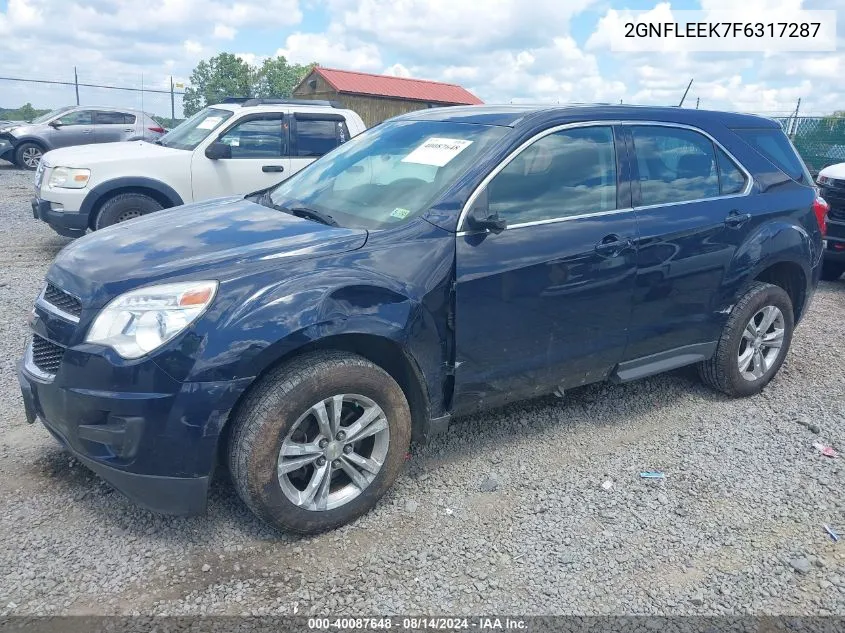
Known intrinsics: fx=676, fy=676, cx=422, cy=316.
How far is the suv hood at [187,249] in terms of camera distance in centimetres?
277

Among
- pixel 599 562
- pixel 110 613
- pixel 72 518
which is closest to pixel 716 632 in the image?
pixel 599 562

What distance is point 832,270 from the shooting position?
26.6ft

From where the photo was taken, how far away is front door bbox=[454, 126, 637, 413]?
10.7 ft

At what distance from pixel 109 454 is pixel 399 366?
128cm

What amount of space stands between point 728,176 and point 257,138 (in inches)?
224

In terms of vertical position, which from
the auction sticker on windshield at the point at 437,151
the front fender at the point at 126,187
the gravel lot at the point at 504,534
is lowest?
the gravel lot at the point at 504,534

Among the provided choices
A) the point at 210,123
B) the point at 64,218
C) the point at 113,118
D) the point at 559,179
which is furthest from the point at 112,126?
the point at 559,179

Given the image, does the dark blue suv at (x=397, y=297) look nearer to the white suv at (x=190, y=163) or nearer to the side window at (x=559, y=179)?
the side window at (x=559, y=179)

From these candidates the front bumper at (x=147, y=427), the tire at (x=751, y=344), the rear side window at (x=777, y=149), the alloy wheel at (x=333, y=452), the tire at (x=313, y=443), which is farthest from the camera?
the rear side window at (x=777, y=149)

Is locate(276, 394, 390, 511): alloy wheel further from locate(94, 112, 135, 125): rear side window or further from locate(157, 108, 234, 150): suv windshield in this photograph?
locate(94, 112, 135, 125): rear side window

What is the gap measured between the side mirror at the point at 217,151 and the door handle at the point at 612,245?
5.55 metres

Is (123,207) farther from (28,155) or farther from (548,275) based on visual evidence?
(28,155)

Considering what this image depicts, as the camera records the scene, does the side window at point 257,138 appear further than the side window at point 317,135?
No

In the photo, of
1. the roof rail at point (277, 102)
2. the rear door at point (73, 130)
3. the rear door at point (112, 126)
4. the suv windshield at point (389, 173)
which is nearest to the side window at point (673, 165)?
the suv windshield at point (389, 173)
